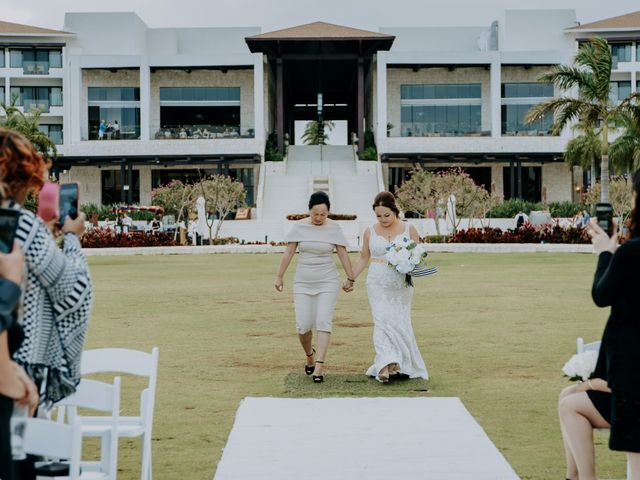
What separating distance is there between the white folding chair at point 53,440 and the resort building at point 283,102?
48.2 m

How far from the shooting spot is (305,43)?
191 ft

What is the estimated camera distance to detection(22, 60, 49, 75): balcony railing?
65500 mm

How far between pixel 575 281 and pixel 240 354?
12.2 meters

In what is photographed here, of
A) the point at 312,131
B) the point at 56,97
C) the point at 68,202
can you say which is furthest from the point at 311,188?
the point at 312,131

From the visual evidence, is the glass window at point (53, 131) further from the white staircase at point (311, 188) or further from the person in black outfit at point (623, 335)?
the person in black outfit at point (623, 335)

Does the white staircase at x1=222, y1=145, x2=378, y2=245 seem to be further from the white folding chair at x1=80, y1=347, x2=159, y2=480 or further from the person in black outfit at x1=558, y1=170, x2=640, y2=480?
the person in black outfit at x1=558, y1=170, x2=640, y2=480

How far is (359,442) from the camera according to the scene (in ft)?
23.2

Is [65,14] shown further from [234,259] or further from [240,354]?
[240,354]

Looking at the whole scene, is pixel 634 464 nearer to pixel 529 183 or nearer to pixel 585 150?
pixel 585 150

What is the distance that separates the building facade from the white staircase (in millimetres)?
1165

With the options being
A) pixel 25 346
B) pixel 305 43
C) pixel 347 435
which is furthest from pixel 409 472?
pixel 305 43

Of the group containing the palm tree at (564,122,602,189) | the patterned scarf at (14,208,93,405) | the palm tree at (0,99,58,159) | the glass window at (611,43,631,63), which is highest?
the glass window at (611,43,631,63)

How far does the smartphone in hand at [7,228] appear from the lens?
3529 mm

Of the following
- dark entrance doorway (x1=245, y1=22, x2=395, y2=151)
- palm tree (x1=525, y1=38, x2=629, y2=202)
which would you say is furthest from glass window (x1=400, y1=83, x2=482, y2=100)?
palm tree (x1=525, y1=38, x2=629, y2=202)
